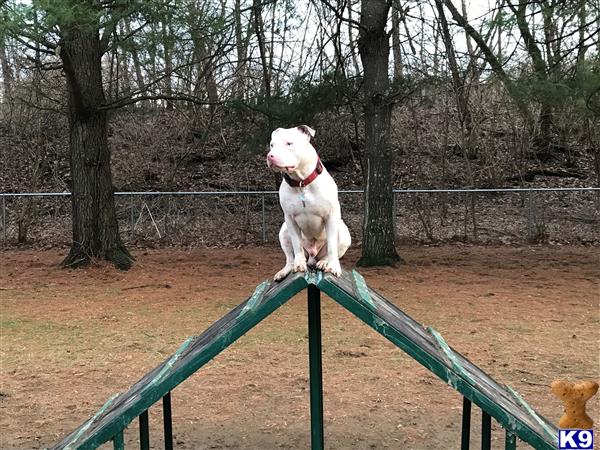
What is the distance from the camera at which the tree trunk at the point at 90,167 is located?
11734 millimetres

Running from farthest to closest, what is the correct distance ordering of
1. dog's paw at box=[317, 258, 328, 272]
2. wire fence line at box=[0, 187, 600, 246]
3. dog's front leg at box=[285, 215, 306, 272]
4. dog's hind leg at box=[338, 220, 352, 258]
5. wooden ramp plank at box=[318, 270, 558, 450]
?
1. wire fence line at box=[0, 187, 600, 246]
2. dog's hind leg at box=[338, 220, 352, 258]
3. dog's front leg at box=[285, 215, 306, 272]
4. dog's paw at box=[317, 258, 328, 272]
5. wooden ramp plank at box=[318, 270, 558, 450]

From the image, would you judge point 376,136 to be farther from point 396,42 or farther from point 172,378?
point 172,378

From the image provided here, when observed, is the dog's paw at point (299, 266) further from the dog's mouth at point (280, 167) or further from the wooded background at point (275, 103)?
the wooded background at point (275, 103)

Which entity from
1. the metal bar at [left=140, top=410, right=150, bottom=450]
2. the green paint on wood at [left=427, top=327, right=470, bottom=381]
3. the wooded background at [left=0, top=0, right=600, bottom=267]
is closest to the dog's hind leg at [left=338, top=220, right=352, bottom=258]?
the green paint on wood at [left=427, top=327, right=470, bottom=381]

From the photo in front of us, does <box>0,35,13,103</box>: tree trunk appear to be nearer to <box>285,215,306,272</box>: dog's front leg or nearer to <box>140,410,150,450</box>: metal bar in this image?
<box>285,215,306,272</box>: dog's front leg

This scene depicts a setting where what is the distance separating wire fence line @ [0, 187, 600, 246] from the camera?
15320mm

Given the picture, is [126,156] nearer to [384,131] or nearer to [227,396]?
[384,131]

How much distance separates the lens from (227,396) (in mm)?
5219

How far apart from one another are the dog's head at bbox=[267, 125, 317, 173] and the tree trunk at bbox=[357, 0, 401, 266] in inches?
330

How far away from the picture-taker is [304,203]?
3.37m

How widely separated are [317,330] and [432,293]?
627cm

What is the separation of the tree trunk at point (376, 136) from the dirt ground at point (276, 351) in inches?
28.8

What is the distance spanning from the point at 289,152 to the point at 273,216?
41.5ft

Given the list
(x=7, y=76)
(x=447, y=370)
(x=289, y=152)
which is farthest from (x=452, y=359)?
(x=7, y=76)
